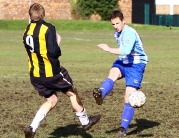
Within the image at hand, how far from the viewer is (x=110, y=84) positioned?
9.82 metres

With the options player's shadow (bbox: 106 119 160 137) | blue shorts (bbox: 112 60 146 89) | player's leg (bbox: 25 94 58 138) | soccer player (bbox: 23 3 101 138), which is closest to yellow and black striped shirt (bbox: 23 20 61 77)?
soccer player (bbox: 23 3 101 138)

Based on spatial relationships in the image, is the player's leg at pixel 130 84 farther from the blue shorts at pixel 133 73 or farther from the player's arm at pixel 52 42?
the player's arm at pixel 52 42

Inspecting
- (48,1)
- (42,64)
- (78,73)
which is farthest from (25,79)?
(48,1)

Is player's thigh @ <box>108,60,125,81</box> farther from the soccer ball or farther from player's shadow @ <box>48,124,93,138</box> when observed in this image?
player's shadow @ <box>48,124,93,138</box>

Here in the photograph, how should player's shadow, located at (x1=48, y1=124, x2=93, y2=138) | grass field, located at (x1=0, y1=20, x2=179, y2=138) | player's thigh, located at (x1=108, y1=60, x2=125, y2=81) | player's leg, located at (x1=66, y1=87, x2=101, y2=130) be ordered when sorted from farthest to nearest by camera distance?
grass field, located at (x1=0, y1=20, x2=179, y2=138), player's thigh, located at (x1=108, y1=60, x2=125, y2=81), player's shadow, located at (x1=48, y1=124, x2=93, y2=138), player's leg, located at (x1=66, y1=87, x2=101, y2=130)

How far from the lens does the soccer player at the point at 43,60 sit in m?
8.70

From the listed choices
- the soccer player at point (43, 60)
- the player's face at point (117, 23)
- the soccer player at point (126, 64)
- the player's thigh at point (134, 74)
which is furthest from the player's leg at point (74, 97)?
the player's face at point (117, 23)

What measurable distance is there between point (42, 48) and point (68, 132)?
182 cm

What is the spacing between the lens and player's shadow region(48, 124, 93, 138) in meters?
9.78

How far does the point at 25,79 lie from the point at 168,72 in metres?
4.49

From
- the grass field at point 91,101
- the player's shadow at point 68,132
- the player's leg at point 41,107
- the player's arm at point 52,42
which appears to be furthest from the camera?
the grass field at point 91,101

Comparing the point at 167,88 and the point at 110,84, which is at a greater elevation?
the point at 110,84

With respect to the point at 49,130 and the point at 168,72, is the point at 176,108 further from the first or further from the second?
the point at 168,72

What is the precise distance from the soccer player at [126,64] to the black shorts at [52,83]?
2.12 feet
